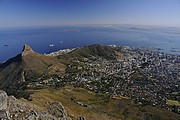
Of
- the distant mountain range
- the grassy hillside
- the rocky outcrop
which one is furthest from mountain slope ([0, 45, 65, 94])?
the rocky outcrop

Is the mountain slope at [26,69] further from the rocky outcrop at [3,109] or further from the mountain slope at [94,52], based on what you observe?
the rocky outcrop at [3,109]

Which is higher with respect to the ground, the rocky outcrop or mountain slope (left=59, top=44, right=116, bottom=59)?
the rocky outcrop

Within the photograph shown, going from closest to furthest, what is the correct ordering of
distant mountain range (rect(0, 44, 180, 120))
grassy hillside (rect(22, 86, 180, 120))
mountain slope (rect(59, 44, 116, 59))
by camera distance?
distant mountain range (rect(0, 44, 180, 120))
grassy hillside (rect(22, 86, 180, 120))
mountain slope (rect(59, 44, 116, 59))

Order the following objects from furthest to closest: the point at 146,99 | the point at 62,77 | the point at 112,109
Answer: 1. the point at 62,77
2. the point at 146,99
3. the point at 112,109

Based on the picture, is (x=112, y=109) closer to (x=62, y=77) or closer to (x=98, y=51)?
(x=62, y=77)

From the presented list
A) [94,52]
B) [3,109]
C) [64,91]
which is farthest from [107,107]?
[94,52]

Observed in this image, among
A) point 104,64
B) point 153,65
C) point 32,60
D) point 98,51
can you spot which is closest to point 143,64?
point 153,65

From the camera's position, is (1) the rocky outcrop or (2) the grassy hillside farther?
(2) the grassy hillside

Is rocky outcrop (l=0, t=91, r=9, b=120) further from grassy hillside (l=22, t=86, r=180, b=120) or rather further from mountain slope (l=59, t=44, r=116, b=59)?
mountain slope (l=59, t=44, r=116, b=59)
